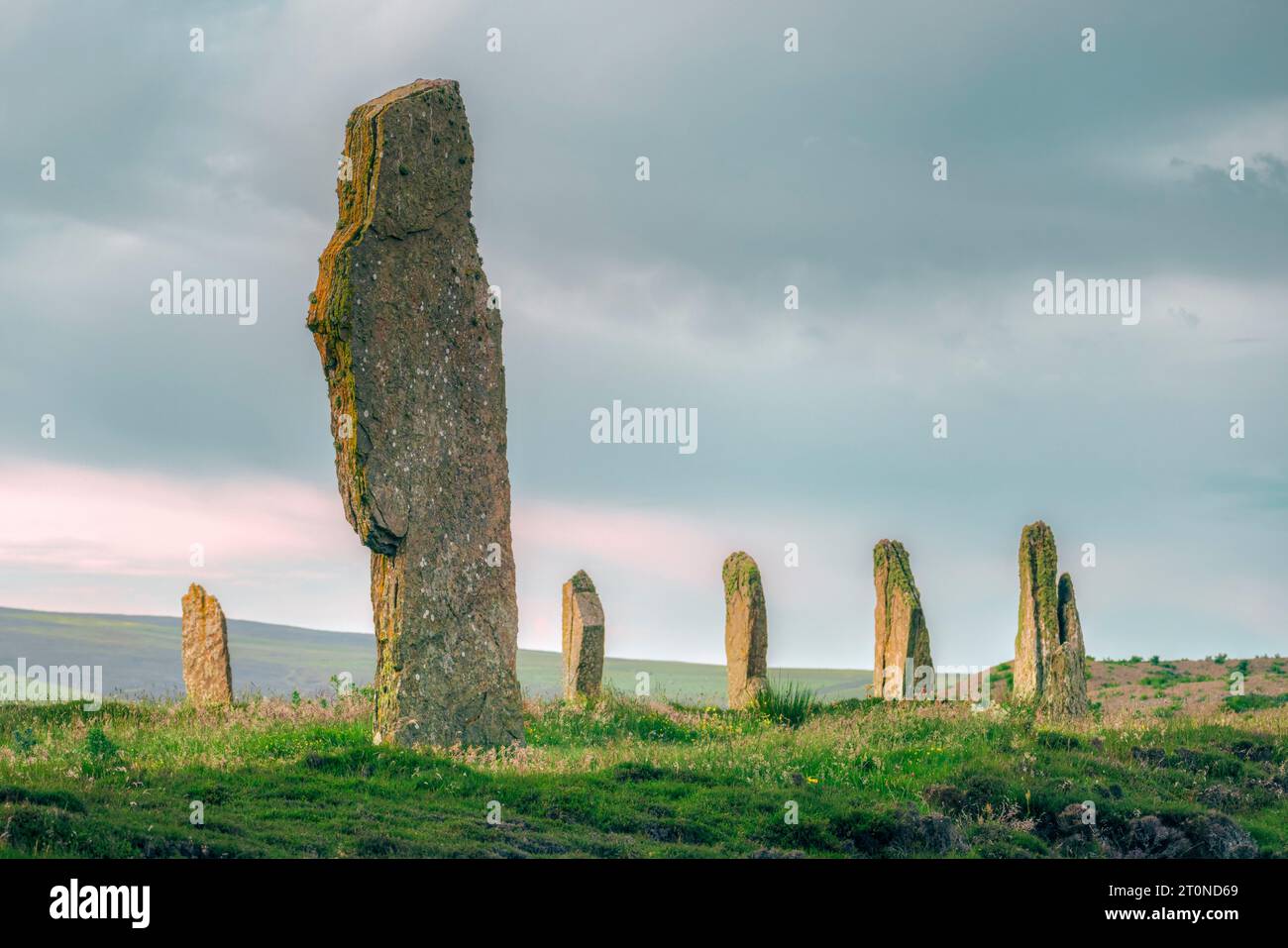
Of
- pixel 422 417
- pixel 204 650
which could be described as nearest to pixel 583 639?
pixel 204 650

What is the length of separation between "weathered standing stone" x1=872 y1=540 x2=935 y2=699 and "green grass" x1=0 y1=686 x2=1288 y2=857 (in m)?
10.4

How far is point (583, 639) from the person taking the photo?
1177 inches

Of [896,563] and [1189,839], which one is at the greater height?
[896,563]

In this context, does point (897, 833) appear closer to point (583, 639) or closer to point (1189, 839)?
point (1189, 839)

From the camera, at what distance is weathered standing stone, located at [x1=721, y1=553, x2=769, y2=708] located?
32.2 metres

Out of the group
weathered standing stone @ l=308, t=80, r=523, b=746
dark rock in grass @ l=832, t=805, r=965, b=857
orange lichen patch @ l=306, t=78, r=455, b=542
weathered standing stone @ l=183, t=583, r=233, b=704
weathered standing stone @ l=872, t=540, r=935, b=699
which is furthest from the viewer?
weathered standing stone @ l=872, t=540, r=935, b=699

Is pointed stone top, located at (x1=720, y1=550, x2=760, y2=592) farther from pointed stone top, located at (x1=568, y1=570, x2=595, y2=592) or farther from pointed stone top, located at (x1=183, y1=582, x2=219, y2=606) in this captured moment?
pointed stone top, located at (x1=183, y1=582, x2=219, y2=606)

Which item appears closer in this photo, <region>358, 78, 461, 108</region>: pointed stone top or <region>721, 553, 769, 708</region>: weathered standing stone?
<region>358, 78, 461, 108</region>: pointed stone top

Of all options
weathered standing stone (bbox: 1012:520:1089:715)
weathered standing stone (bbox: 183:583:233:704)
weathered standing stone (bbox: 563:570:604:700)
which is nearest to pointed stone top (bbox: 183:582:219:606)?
weathered standing stone (bbox: 183:583:233:704)

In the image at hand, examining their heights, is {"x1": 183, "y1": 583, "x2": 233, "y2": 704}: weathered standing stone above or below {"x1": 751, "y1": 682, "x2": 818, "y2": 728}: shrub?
above

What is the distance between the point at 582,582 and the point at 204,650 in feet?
28.4

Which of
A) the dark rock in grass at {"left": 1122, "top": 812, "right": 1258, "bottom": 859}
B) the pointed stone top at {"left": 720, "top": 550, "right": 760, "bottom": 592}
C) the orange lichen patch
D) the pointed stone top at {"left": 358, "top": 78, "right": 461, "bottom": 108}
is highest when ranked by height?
the pointed stone top at {"left": 358, "top": 78, "right": 461, "bottom": 108}
